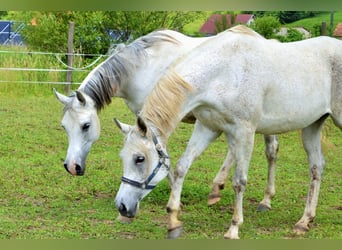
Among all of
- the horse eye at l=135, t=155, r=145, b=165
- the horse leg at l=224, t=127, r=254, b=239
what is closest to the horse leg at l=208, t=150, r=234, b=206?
the horse leg at l=224, t=127, r=254, b=239

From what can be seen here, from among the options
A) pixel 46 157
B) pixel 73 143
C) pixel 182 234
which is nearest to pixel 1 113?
pixel 46 157

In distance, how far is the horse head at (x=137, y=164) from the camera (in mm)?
3600

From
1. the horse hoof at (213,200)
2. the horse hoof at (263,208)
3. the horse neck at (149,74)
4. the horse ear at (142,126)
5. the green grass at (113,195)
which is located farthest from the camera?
the horse hoof at (213,200)

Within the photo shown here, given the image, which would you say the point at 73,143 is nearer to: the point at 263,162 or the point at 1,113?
the point at 263,162

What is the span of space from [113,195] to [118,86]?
1.35 meters

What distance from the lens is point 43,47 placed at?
1569 centimetres

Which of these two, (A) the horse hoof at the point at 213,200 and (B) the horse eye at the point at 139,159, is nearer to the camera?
(B) the horse eye at the point at 139,159

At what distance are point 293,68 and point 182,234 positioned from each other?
5.37ft

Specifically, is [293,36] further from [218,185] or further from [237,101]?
[237,101]

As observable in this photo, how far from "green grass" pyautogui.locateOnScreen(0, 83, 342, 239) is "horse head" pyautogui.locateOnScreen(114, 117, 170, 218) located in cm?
79

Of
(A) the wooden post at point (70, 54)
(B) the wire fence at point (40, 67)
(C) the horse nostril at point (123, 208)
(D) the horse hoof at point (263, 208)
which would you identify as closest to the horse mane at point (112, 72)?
(C) the horse nostril at point (123, 208)

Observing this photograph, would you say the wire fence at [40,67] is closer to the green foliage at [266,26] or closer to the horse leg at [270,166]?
the green foliage at [266,26]

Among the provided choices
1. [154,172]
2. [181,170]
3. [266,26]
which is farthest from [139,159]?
[266,26]

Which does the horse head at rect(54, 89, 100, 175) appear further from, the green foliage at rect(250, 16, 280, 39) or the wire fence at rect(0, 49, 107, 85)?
the wire fence at rect(0, 49, 107, 85)
